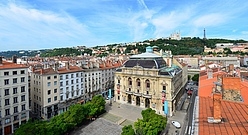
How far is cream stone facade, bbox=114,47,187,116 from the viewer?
176 ft

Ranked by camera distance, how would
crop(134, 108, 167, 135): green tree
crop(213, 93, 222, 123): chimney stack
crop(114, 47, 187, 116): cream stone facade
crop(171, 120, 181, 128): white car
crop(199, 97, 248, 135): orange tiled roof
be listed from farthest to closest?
crop(114, 47, 187, 116): cream stone facade < crop(171, 120, 181, 128): white car < crop(134, 108, 167, 135): green tree < crop(213, 93, 222, 123): chimney stack < crop(199, 97, 248, 135): orange tiled roof

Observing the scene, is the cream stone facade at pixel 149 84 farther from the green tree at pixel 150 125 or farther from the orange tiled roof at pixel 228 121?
the orange tiled roof at pixel 228 121

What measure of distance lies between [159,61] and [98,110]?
26.2 metres

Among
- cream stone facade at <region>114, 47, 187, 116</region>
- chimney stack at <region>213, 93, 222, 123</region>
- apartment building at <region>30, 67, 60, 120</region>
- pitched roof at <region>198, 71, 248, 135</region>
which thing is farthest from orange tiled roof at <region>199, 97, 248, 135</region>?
apartment building at <region>30, 67, 60, 120</region>

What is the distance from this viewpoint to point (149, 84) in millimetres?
57344

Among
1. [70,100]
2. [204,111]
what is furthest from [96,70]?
[204,111]

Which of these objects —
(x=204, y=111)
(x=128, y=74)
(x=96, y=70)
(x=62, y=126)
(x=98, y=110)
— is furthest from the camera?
(x=96, y=70)

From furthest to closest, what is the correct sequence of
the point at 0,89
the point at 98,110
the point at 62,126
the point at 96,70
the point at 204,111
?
the point at 96,70, the point at 98,110, the point at 0,89, the point at 62,126, the point at 204,111

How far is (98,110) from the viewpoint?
50.8m

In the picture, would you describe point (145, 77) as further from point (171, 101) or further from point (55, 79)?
point (55, 79)

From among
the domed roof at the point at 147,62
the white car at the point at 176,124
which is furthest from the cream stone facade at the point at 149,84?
the white car at the point at 176,124

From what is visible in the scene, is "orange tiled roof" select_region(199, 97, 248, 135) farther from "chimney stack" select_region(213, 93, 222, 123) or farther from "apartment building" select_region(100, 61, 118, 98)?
"apartment building" select_region(100, 61, 118, 98)

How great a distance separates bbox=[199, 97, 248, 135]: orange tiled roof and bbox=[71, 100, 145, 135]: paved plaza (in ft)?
93.4

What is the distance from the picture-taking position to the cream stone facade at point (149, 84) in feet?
176
